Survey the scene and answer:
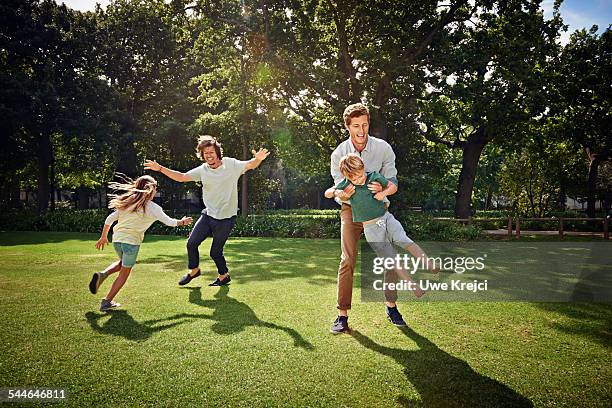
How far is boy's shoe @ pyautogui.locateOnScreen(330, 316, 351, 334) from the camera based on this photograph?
4684 mm

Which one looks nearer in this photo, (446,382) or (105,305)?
(446,382)

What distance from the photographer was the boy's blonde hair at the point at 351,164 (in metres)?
4.52

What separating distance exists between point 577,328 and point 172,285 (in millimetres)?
6327

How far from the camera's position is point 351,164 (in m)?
4.52

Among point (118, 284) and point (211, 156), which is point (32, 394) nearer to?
point (118, 284)

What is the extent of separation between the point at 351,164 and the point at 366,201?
1.51 ft

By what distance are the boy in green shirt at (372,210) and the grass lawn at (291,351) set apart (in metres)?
0.95

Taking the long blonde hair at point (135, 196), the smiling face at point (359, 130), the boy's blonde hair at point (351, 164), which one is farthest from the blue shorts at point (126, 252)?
the smiling face at point (359, 130)

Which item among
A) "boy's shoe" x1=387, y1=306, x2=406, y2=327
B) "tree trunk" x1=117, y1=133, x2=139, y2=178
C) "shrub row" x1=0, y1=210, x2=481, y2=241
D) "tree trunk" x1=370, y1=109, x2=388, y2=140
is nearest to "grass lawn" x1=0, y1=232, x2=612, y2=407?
"boy's shoe" x1=387, y1=306, x2=406, y2=327

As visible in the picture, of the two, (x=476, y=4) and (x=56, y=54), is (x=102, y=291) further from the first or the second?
(x=56, y=54)

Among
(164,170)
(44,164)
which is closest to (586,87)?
(164,170)

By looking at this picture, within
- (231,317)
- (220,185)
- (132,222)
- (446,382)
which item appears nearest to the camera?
(446,382)

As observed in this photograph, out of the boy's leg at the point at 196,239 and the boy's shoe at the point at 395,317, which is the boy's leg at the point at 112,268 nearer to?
the boy's leg at the point at 196,239

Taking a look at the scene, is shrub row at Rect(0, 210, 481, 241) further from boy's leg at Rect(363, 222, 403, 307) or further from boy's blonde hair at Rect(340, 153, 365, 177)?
boy's blonde hair at Rect(340, 153, 365, 177)
